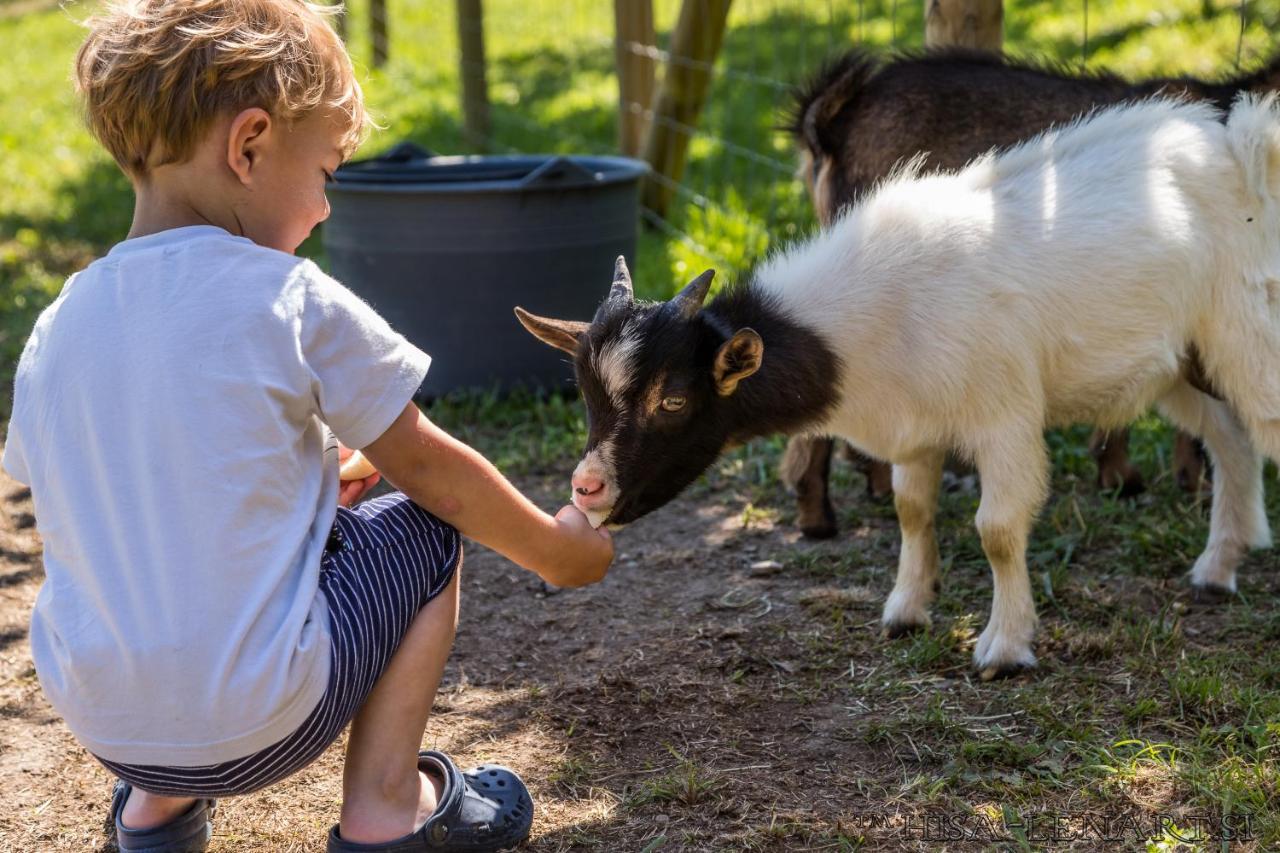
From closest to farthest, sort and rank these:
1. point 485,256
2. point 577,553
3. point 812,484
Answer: point 577,553
point 812,484
point 485,256

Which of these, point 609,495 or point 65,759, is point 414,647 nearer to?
point 609,495

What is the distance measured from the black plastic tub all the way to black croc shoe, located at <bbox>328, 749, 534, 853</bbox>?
3.11 meters

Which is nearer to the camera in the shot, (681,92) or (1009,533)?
(1009,533)

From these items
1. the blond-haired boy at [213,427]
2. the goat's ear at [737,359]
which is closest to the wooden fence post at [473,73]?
the goat's ear at [737,359]

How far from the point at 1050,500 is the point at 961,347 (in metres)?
1.48

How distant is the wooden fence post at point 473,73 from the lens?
9508 mm

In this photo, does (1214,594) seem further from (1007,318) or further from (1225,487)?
(1007,318)

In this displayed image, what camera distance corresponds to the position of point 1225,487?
3.97 m

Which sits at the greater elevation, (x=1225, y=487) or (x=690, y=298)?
(x=690, y=298)

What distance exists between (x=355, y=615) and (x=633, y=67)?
6.09m

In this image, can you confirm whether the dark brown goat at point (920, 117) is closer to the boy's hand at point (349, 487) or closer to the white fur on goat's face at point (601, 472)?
the white fur on goat's face at point (601, 472)

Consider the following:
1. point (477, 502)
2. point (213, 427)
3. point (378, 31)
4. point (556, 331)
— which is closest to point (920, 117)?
point (556, 331)

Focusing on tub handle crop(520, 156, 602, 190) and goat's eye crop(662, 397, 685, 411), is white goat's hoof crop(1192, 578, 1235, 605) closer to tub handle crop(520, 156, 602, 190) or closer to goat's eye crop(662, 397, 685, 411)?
goat's eye crop(662, 397, 685, 411)

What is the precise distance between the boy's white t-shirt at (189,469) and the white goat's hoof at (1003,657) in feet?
6.05
